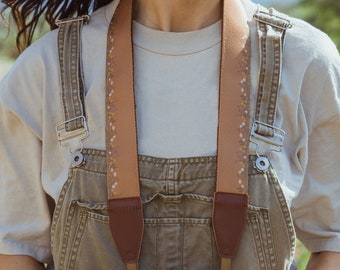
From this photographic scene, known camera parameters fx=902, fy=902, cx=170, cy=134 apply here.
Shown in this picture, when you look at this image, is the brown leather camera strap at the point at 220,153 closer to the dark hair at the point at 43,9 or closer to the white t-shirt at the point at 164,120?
the white t-shirt at the point at 164,120

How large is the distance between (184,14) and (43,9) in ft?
1.34

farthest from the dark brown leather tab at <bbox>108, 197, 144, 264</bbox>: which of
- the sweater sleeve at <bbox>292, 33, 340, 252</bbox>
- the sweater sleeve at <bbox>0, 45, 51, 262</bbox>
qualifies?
the sweater sleeve at <bbox>292, 33, 340, 252</bbox>

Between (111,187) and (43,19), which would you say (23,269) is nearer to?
(111,187)

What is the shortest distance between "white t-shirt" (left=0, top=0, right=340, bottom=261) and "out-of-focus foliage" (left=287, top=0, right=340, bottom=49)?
3130 millimetres

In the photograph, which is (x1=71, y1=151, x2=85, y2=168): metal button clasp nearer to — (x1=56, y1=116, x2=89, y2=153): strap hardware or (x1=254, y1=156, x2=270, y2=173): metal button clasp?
(x1=56, y1=116, x2=89, y2=153): strap hardware

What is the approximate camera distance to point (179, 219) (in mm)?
2062

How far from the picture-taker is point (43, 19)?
7.86 feet

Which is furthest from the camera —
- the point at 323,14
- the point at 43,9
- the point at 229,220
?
the point at 323,14

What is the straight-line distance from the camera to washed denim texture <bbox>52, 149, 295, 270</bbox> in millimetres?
2061

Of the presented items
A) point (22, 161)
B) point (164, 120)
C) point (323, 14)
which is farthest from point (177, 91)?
point (323, 14)

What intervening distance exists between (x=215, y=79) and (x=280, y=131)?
7.7 inches

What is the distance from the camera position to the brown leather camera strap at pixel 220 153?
2045 millimetres

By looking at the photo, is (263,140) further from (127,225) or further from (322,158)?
(127,225)

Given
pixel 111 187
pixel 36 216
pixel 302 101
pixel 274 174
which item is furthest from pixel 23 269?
pixel 302 101
